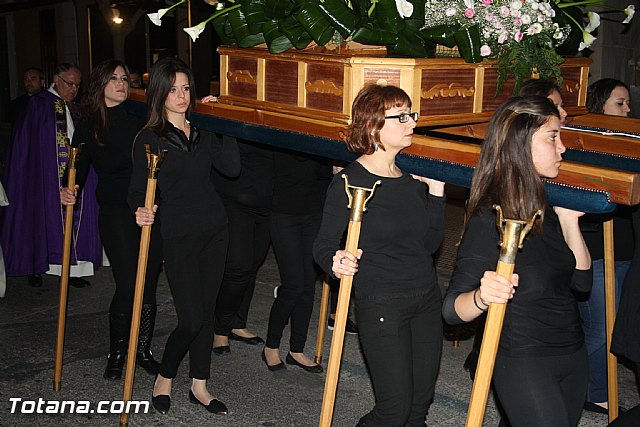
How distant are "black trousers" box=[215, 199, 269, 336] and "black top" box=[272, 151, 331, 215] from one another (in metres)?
0.27

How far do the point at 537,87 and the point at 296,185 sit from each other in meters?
1.86

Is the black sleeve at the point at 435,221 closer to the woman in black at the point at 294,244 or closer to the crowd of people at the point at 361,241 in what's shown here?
the crowd of people at the point at 361,241

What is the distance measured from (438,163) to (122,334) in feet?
9.62

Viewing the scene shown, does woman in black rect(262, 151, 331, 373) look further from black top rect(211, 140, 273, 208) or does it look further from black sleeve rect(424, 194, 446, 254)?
black sleeve rect(424, 194, 446, 254)

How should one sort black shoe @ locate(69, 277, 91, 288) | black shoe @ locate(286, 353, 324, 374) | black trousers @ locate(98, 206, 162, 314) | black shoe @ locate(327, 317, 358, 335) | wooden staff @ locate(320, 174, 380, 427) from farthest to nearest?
black shoe @ locate(69, 277, 91, 288) → black shoe @ locate(327, 317, 358, 335) → black shoe @ locate(286, 353, 324, 374) → black trousers @ locate(98, 206, 162, 314) → wooden staff @ locate(320, 174, 380, 427)

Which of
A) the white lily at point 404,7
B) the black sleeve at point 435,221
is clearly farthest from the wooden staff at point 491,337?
the white lily at point 404,7

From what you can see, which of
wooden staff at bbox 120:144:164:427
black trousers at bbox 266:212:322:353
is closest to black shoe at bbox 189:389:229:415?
wooden staff at bbox 120:144:164:427

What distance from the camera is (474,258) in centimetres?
351

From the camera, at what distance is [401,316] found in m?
4.09

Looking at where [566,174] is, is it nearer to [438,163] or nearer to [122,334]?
[438,163]

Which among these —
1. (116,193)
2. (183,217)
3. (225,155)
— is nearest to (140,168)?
(183,217)

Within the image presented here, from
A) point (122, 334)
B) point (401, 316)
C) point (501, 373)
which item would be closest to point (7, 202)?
point (122, 334)

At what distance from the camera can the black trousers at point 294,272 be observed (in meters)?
5.80

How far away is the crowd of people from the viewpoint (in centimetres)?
348
